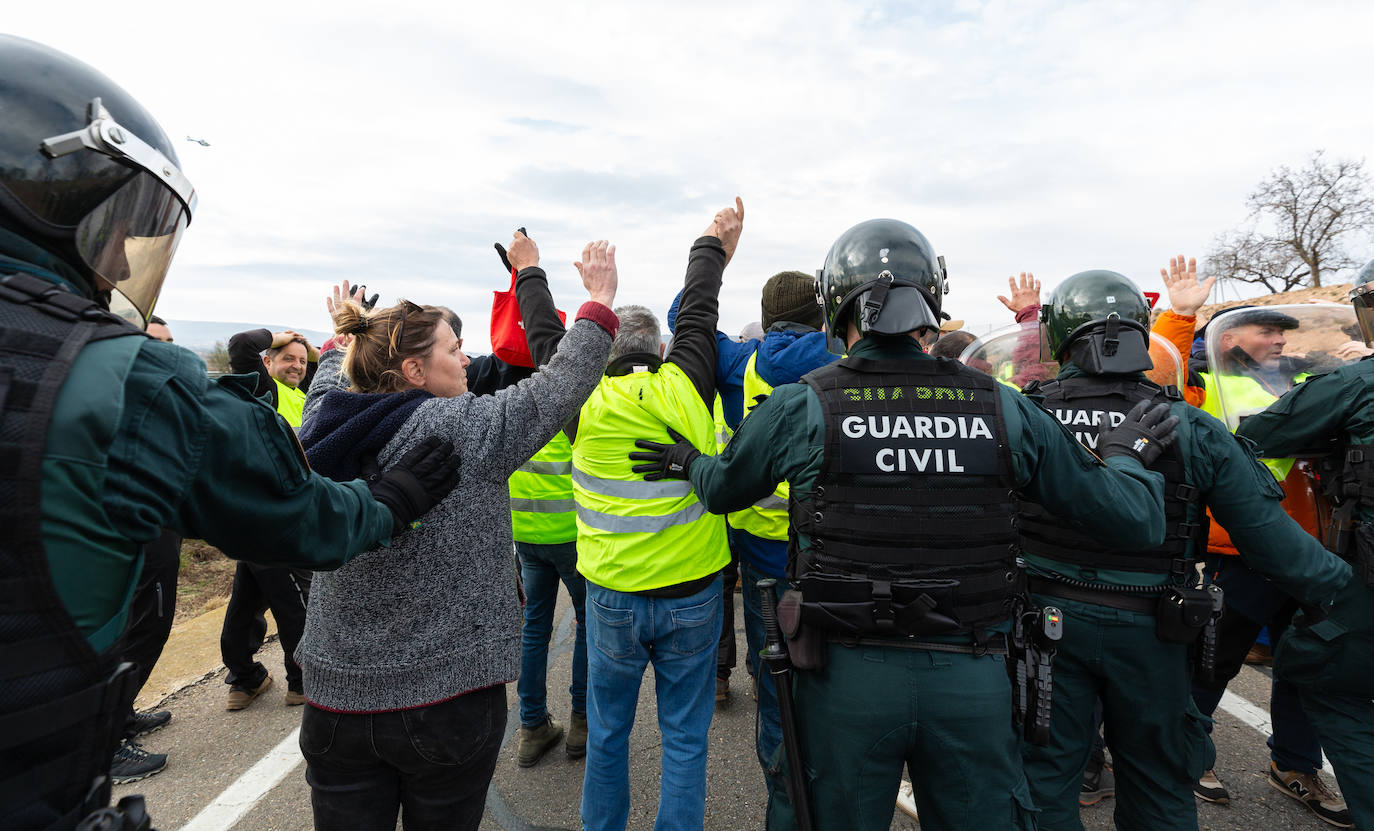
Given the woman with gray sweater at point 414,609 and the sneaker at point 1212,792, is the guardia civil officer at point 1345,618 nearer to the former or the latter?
the sneaker at point 1212,792

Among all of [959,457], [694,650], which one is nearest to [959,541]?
[959,457]

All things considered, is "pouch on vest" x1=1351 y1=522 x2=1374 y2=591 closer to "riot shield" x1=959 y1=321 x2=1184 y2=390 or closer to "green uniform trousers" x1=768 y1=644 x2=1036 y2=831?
"riot shield" x1=959 y1=321 x2=1184 y2=390

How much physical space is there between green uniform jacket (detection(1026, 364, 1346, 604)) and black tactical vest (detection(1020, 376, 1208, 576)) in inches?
2.6

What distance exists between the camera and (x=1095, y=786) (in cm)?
334

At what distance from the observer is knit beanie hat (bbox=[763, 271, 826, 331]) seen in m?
3.29

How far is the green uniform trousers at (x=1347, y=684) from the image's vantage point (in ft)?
8.30

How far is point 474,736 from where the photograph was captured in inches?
71.8

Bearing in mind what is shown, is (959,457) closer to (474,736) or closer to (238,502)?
(474,736)

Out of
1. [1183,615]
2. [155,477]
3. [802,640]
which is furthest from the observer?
[1183,615]

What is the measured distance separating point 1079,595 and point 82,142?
3.07 meters

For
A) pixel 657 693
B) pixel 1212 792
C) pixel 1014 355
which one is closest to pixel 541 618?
pixel 657 693

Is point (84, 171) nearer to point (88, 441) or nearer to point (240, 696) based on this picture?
point (88, 441)

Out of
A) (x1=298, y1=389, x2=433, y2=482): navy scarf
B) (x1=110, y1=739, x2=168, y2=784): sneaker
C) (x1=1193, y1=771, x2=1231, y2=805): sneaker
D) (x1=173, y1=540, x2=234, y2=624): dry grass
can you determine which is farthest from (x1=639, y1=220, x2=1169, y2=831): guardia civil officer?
(x1=173, y1=540, x2=234, y2=624): dry grass

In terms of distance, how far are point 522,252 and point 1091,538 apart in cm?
249
